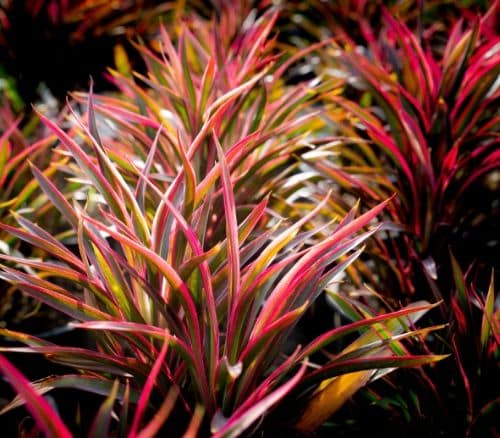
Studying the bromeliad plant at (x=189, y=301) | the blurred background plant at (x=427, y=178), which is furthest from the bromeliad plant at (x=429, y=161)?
the bromeliad plant at (x=189, y=301)

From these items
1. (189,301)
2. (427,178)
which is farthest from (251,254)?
(427,178)

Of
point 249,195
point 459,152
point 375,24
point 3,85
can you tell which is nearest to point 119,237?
point 249,195

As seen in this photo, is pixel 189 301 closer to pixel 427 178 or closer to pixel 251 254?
pixel 251 254

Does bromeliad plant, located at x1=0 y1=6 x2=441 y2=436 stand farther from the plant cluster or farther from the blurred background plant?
the blurred background plant

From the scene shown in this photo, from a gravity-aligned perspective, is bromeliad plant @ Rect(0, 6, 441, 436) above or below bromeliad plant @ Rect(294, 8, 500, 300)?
above

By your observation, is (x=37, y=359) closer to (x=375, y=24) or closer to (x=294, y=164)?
(x=294, y=164)

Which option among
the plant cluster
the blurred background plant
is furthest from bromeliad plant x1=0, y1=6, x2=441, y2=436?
the blurred background plant

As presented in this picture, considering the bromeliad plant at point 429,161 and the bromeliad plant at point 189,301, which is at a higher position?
the bromeliad plant at point 189,301

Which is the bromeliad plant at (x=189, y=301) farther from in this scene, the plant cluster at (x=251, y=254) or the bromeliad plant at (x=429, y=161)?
the bromeliad plant at (x=429, y=161)
